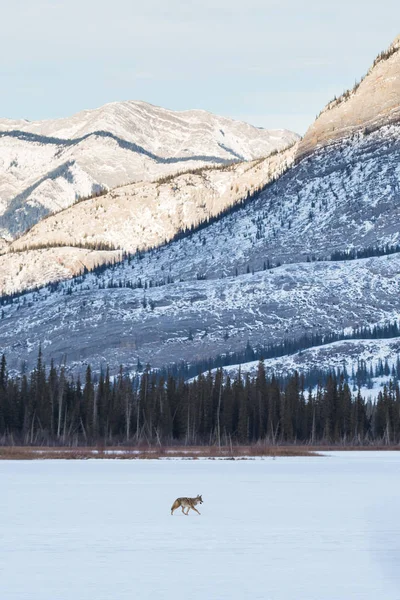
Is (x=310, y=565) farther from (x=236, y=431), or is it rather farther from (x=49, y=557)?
(x=236, y=431)

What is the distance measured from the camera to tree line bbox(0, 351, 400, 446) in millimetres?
148500

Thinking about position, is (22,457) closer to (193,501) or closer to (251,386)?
(193,501)

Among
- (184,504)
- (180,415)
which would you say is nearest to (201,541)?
(184,504)

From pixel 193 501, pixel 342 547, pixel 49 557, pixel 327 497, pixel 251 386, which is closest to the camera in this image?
pixel 49 557

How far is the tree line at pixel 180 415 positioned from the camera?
148500 millimetres

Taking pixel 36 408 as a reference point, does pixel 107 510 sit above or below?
below

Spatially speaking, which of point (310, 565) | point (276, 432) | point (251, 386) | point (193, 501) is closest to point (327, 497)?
point (193, 501)

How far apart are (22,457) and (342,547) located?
239 ft

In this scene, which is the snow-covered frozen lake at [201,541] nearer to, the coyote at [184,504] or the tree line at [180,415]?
the coyote at [184,504]

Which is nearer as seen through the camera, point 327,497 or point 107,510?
point 107,510

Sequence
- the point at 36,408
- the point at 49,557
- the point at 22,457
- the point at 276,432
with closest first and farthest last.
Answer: the point at 49,557
the point at 22,457
the point at 36,408
the point at 276,432

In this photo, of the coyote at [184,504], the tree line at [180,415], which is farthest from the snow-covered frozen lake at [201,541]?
the tree line at [180,415]

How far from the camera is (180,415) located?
16138 cm

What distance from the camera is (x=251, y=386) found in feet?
575
